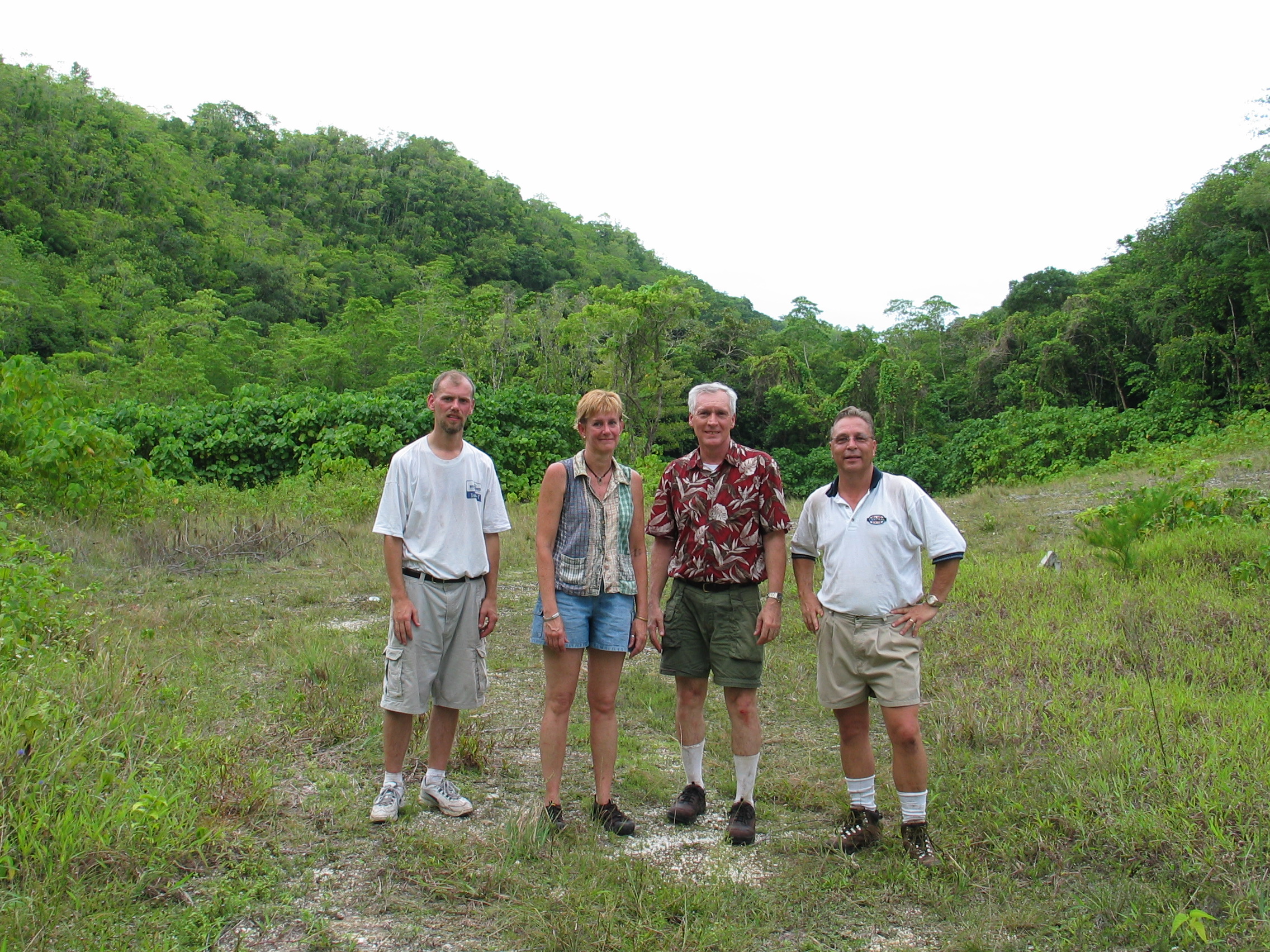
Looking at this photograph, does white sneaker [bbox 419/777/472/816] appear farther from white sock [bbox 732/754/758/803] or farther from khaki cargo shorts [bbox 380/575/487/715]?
white sock [bbox 732/754/758/803]

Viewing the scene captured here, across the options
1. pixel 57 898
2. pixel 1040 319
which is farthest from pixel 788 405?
pixel 57 898

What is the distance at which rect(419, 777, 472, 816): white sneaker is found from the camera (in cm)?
354

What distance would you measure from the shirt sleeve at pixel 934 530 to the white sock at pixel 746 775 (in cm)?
107

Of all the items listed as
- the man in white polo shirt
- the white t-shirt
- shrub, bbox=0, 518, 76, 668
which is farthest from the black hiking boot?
shrub, bbox=0, 518, 76, 668

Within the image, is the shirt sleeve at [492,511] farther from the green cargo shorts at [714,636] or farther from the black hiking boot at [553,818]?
the black hiking boot at [553,818]

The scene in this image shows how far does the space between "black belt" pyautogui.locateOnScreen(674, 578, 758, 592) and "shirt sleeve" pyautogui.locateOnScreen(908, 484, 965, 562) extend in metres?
0.68

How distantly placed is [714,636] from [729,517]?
47 cm

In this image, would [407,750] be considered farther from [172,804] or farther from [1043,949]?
[1043,949]

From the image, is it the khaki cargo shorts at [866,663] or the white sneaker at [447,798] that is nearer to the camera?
the khaki cargo shorts at [866,663]

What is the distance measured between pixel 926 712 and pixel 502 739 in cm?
225

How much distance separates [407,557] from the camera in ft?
11.3

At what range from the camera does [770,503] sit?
351 centimetres

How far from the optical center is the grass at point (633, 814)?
2639 mm

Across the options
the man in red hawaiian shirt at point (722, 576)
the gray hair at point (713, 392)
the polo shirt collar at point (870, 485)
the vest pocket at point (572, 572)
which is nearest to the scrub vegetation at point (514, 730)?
the man in red hawaiian shirt at point (722, 576)
